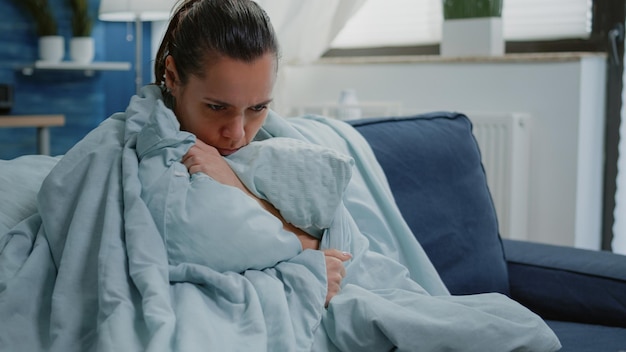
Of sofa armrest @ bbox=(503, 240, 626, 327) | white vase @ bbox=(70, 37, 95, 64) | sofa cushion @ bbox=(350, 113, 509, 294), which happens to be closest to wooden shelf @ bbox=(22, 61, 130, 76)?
white vase @ bbox=(70, 37, 95, 64)

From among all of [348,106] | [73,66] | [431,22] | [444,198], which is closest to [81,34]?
[73,66]

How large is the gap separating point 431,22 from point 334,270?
229cm

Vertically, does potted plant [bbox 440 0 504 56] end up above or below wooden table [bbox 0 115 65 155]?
above

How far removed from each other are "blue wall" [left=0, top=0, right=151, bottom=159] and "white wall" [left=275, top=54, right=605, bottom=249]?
169 cm

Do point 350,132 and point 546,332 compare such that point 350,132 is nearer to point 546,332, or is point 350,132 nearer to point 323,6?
point 546,332

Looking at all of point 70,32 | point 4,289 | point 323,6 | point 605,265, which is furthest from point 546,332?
point 70,32

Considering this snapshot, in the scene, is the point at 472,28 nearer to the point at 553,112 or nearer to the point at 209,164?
the point at 553,112

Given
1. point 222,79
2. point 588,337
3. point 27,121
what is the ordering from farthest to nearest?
point 27,121
point 588,337
point 222,79

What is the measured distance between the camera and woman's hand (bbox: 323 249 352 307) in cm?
129

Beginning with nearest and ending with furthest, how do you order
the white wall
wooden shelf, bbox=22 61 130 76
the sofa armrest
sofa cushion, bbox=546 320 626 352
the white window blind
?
sofa cushion, bbox=546 320 626 352 → the sofa armrest → the white wall → the white window blind → wooden shelf, bbox=22 61 130 76

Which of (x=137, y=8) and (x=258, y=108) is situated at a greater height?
(x=137, y=8)

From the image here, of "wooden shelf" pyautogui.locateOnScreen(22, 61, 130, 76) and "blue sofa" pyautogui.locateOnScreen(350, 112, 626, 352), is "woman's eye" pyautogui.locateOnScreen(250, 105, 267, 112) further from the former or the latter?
"wooden shelf" pyautogui.locateOnScreen(22, 61, 130, 76)

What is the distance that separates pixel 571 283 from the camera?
1833 millimetres

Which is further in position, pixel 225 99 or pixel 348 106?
pixel 348 106
